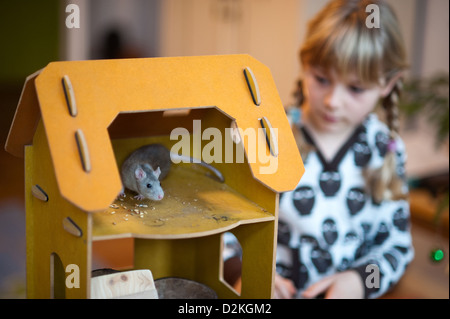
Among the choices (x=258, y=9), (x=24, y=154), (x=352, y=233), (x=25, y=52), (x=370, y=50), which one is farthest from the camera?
(x=25, y=52)

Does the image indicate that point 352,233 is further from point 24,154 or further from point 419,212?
point 419,212

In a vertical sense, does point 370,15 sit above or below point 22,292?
above

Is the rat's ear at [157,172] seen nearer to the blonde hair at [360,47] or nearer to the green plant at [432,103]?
the blonde hair at [360,47]

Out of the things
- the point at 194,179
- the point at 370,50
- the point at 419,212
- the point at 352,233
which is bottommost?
the point at 419,212

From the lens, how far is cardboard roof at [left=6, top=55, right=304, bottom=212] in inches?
35.9

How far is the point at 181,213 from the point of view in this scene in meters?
1.07

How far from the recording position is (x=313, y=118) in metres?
1.61

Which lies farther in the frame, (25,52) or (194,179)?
(25,52)

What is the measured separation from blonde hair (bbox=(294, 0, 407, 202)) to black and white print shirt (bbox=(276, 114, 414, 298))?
47 millimetres

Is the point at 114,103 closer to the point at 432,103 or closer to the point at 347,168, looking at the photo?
the point at 347,168

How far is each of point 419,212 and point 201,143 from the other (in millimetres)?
1588

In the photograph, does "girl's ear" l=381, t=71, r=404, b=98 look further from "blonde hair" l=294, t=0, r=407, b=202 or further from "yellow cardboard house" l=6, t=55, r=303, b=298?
"yellow cardboard house" l=6, t=55, r=303, b=298

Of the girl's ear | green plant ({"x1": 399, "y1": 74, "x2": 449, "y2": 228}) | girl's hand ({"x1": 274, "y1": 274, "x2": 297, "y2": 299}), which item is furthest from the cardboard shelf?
green plant ({"x1": 399, "y1": 74, "x2": 449, "y2": 228})
